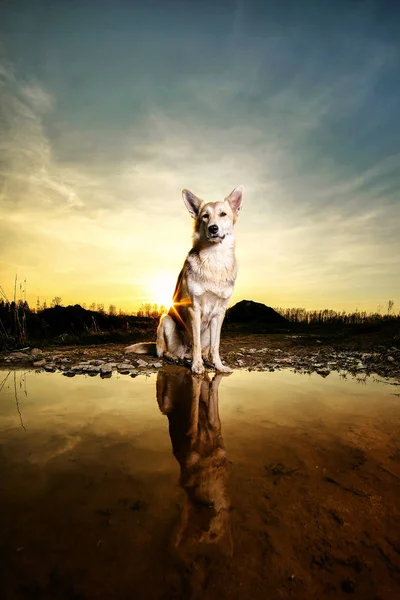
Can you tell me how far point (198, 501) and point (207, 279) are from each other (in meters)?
3.79

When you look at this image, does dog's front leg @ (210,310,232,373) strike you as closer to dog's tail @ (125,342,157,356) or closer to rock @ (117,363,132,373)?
rock @ (117,363,132,373)

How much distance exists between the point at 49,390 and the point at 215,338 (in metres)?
2.68

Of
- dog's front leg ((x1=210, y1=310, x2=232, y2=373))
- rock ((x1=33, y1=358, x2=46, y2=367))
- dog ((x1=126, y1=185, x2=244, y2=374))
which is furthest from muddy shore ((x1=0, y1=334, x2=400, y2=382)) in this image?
dog ((x1=126, y1=185, x2=244, y2=374))

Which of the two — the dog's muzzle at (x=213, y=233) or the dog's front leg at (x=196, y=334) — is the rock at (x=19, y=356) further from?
the dog's muzzle at (x=213, y=233)

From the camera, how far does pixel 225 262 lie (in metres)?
5.03

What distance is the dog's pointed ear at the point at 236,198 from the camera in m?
5.29

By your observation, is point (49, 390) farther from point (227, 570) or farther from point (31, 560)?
point (227, 570)

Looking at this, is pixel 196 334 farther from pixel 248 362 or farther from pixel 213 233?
pixel 213 233

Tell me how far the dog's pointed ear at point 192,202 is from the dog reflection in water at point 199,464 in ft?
10.8

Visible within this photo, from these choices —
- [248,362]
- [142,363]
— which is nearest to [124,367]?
[142,363]

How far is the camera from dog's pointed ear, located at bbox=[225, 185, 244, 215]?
5293 mm

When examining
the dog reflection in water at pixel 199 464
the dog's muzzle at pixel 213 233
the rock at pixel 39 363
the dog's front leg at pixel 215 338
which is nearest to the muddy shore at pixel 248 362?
the rock at pixel 39 363

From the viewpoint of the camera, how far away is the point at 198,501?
1.31m

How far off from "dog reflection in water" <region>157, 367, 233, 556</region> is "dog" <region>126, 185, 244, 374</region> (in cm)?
145
